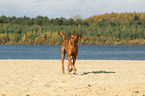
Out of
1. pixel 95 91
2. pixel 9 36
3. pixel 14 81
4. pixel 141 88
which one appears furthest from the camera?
pixel 9 36

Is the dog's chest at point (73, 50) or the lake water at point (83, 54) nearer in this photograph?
the dog's chest at point (73, 50)

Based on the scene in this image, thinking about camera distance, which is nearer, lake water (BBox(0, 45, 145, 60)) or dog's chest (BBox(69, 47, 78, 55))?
dog's chest (BBox(69, 47, 78, 55))

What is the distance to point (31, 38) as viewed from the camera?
206 feet

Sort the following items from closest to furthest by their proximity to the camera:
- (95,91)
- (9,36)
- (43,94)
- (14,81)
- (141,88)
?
(43,94)
(95,91)
(141,88)
(14,81)
(9,36)

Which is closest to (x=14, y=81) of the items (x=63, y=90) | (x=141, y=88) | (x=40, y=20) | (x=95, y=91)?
(x=63, y=90)

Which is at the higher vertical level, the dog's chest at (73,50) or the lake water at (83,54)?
the dog's chest at (73,50)

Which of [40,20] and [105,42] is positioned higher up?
[40,20]

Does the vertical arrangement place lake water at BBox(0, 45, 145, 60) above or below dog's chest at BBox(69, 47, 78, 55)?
→ below

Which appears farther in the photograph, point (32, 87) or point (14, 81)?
point (14, 81)

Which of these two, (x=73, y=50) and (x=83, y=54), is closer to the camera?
(x=73, y=50)

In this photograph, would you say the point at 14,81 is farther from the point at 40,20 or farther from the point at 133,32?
the point at 40,20

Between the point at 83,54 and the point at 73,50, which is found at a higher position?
the point at 73,50

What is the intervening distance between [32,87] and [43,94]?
1.09m

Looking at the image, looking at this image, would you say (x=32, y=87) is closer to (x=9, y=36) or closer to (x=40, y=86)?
(x=40, y=86)
